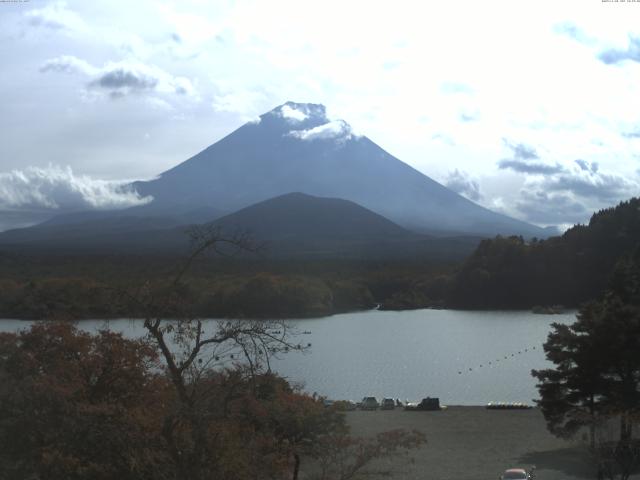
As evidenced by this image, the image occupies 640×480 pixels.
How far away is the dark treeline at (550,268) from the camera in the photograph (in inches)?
1594

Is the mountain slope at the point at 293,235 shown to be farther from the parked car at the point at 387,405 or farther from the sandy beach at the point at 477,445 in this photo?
the sandy beach at the point at 477,445

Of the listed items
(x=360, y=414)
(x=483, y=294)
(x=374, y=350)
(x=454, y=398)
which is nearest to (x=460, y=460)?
(x=360, y=414)

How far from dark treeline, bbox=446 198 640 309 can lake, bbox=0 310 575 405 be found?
22.8ft

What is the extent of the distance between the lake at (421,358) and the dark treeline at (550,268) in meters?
6.94

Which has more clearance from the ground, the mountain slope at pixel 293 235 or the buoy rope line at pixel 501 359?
the mountain slope at pixel 293 235

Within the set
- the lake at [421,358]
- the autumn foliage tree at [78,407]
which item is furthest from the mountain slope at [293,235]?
the autumn foliage tree at [78,407]

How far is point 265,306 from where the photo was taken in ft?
113

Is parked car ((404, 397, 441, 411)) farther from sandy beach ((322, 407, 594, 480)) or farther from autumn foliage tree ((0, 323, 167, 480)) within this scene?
autumn foliage tree ((0, 323, 167, 480))

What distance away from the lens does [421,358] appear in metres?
21.7

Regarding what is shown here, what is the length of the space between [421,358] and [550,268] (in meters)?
22.3

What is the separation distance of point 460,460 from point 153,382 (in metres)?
5.29

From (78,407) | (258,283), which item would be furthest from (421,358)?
(78,407)

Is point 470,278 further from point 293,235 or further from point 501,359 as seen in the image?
point 293,235

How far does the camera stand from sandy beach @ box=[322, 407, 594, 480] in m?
9.23
